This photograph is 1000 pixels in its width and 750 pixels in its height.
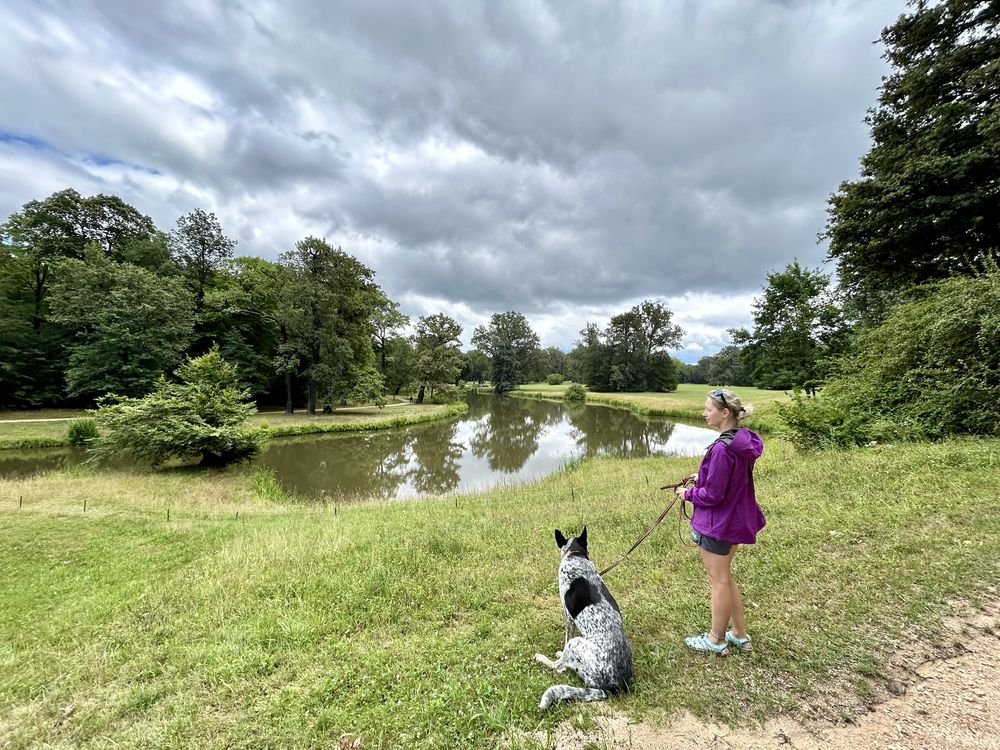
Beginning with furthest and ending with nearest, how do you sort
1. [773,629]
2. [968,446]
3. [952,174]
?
[952,174], [968,446], [773,629]

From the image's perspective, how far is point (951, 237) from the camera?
1105 centimetres

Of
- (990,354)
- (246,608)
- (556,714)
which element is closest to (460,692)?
(556,714)

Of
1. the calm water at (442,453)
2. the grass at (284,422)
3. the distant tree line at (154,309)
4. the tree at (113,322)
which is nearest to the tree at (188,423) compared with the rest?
the calm water at (442,453)

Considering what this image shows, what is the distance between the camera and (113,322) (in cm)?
2173

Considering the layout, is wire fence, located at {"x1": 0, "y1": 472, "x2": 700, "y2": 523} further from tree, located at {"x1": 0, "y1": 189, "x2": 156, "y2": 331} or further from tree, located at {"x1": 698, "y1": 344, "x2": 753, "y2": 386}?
tree, located at {"x1": 698, "y1": 344, "x2": 753, "y2": 386}

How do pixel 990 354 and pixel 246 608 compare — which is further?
pixel 990 354

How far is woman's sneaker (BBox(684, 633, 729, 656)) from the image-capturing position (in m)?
2.64

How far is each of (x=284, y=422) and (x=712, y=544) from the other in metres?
25.2

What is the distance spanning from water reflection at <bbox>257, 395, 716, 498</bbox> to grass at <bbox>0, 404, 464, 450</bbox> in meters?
1.32

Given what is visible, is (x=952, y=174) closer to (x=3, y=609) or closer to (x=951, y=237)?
(x=951, y=237)

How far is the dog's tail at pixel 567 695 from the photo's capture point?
7.47ft

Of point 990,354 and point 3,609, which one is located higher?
point 990,354

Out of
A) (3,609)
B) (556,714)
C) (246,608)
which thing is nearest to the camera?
(556,714)

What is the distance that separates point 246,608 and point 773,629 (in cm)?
500
